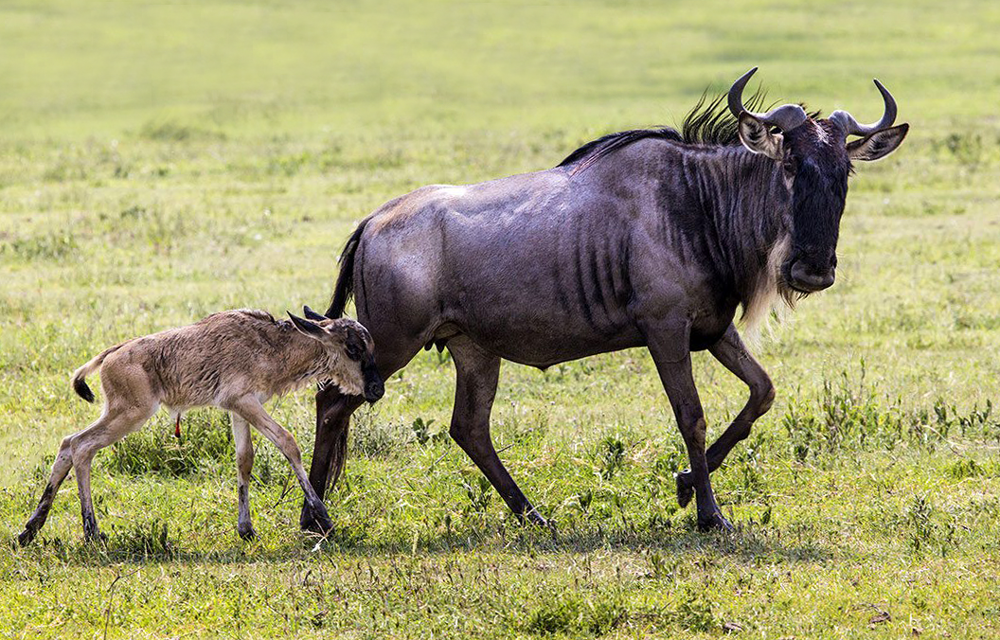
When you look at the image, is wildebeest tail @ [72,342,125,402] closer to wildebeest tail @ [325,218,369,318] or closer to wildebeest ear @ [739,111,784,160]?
wildebeest tail @ [325,218,369,318]

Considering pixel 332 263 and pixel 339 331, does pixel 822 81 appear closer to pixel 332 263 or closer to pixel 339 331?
pixel 332 263

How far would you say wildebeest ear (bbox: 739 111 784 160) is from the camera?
7670 millimetres

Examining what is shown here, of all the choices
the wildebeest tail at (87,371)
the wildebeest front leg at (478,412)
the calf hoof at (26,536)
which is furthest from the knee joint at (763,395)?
the calf hoof at (26,536)

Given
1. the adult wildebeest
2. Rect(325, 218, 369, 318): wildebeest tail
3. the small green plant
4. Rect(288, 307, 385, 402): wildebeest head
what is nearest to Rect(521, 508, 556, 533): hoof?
the adult wildebeest

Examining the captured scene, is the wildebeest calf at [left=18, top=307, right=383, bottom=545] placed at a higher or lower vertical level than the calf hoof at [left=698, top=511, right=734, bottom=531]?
higher

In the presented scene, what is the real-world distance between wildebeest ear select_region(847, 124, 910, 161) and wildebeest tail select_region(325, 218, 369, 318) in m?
2.88

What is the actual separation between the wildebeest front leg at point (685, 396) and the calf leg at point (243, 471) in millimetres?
2274

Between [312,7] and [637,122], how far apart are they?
78.1ft

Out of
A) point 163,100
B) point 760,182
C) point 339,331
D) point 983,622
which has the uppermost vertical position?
point 760,182

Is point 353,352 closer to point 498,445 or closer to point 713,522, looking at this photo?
point 498,445

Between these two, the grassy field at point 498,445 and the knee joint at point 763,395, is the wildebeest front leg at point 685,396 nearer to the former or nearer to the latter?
the grassy field at point 498,445

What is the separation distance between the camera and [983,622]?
20.2 ft

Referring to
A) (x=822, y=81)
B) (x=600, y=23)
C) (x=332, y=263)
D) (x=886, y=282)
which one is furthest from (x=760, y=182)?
(x=600, y=23)

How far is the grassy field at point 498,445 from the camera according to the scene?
21.3 feet
